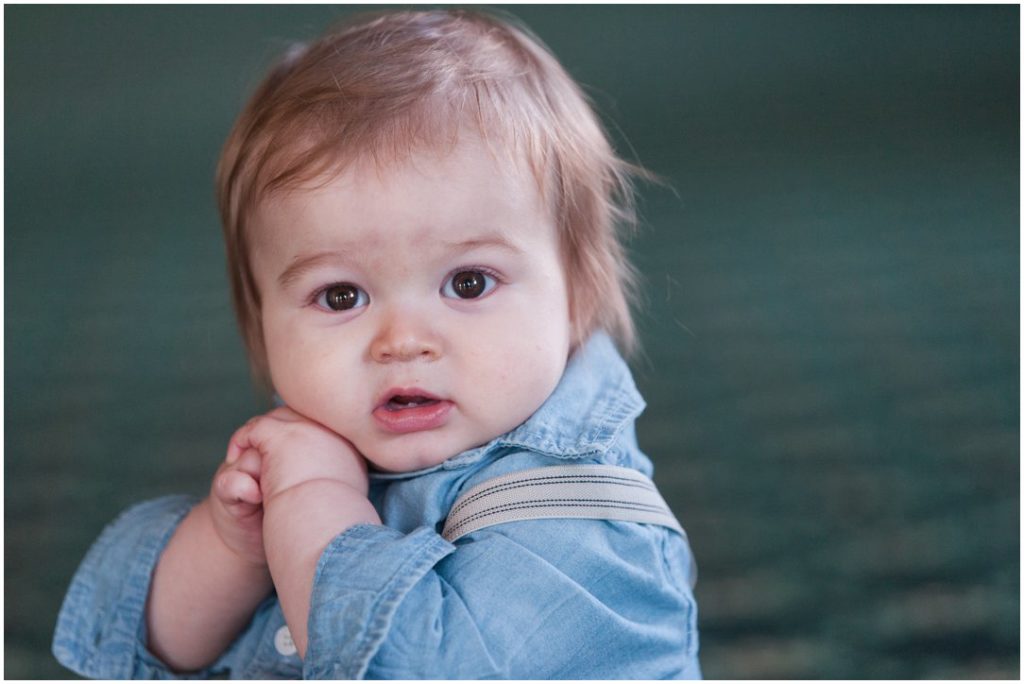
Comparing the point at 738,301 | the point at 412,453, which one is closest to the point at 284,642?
the point at 412,453

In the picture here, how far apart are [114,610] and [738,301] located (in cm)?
165

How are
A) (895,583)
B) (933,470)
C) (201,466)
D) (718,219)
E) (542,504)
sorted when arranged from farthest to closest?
(718,219), (201,466), (933,470), (895,583), (542,504)

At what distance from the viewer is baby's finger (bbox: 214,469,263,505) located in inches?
40.3

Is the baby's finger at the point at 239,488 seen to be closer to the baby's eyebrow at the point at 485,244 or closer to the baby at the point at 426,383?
the baby at the point at 426,383

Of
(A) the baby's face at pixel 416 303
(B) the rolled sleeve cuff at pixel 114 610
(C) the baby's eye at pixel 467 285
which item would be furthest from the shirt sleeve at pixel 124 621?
(C) the baby's eye at pixel 467 285

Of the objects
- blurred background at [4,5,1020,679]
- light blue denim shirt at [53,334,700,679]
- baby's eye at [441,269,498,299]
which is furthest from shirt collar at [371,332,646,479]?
blurred background at [4,5,1020,679]

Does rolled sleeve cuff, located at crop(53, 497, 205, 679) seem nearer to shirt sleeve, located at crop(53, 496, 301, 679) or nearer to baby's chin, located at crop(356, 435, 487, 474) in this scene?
shirt sleeve, located at crop(53, 496, 301, 679)

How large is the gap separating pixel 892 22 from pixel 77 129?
245cm

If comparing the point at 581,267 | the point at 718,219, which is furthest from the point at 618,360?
the point at 718,219

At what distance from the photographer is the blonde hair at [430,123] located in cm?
98

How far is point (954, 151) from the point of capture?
3.34 meters

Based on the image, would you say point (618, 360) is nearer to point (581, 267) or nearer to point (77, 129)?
point (581, 267)

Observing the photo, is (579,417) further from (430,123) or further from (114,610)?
(114,610)

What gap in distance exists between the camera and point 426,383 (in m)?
0.97
